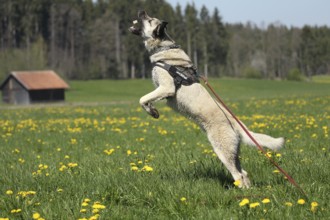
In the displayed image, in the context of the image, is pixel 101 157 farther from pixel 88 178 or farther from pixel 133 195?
pixel 133 195

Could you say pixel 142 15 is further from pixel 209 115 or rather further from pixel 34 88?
pixel 34 88

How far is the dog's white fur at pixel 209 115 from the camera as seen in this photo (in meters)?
5.62

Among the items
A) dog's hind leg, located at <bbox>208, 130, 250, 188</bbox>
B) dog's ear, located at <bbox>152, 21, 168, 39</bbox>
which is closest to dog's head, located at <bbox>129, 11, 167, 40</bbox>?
dog's ear, located at <bbox>152, 21, 168, 39</bbox>

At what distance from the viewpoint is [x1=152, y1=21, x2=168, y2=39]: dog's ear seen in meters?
6.09

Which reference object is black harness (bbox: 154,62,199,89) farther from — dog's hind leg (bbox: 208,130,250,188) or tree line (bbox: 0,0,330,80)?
tree line (bbox: 0,0,330,80)

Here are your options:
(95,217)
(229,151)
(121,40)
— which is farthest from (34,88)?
(95,217)

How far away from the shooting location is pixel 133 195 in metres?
5.14

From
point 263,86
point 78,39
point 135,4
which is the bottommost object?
point 263,86

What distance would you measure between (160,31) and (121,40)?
11261cm

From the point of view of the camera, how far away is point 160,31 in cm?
613

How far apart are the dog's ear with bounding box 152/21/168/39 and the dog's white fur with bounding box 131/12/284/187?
0.33m

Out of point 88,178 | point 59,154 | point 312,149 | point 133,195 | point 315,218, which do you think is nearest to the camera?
point 315,218

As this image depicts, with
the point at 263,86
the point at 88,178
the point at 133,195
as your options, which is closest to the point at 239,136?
the point at 133,195

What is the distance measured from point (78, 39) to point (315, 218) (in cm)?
11915
